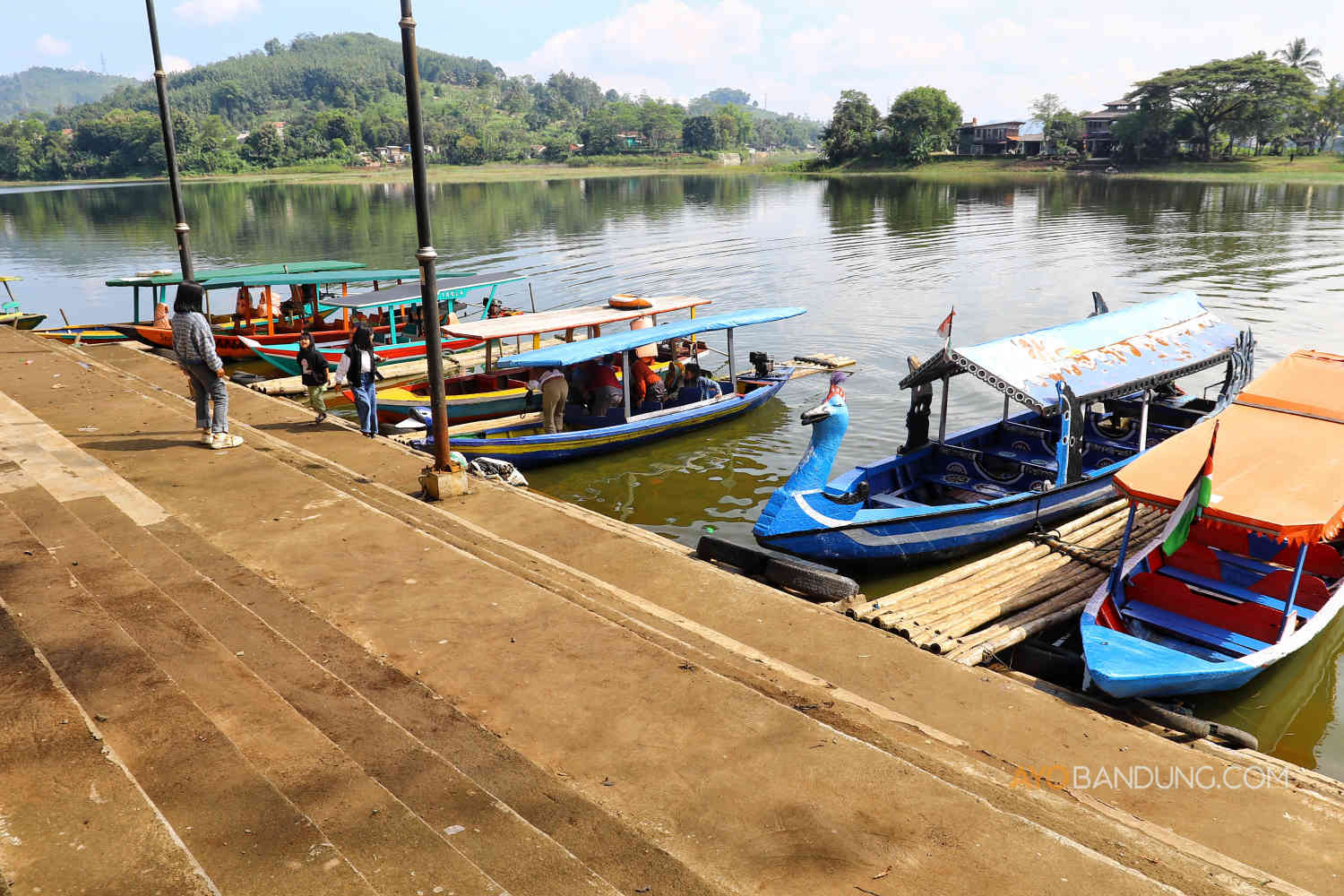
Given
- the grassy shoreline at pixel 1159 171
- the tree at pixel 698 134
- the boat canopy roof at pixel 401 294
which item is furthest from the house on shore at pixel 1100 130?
the boat canopy roof at pixel 401 294

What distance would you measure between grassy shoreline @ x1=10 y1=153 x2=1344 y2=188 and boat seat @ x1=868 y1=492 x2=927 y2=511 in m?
75.9

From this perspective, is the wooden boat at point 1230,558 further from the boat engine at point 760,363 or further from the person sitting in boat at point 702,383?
the boat engine at point 760,363

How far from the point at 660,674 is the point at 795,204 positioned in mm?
Result: 66447

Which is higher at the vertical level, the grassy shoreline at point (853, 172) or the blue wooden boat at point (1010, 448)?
A: the grassy shoreline at point (853, 172)

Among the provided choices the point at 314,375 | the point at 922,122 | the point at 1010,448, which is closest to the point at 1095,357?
the point at 1010,448

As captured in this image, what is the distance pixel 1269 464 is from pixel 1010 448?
18.3 feet

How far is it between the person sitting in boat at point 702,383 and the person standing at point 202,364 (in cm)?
875

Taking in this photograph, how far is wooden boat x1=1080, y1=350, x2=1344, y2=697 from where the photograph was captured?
7.66 metres

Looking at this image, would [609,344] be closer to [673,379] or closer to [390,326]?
[673,379]

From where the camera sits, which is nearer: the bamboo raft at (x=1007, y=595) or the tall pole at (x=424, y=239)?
the bamboo raft at (x=1007, y=595)

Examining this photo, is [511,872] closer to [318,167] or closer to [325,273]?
[325,273]

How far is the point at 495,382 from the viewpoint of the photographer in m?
17.2

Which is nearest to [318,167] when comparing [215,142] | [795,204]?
[215,142]

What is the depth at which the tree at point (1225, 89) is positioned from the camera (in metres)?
79.4
